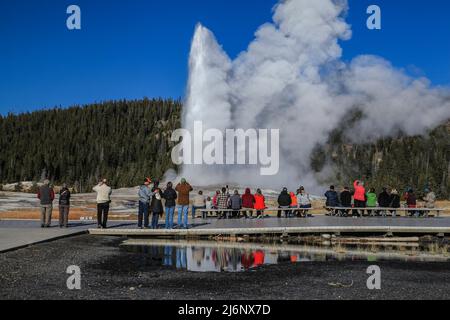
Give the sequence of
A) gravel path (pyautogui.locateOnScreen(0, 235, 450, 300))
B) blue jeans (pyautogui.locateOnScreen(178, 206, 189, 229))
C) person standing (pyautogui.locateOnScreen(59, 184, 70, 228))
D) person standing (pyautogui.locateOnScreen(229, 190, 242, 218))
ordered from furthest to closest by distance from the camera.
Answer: person standing (pyautogui.locateOnScreen(229, 190, 242, 218)) < blue jeans (pyautogui.locateOnScreen(178, 206, 189, 229)) < person standing (pyautogui.locateOnScreen(59, 184, 70, 228)) < gravel path (pyautogui.locateOnScreen(0, 235, 450, 300))

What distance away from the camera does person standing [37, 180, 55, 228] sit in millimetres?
17438

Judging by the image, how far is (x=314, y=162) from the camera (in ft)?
189

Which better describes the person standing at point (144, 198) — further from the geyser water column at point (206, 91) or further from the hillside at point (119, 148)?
the hillside at point (119, 148)

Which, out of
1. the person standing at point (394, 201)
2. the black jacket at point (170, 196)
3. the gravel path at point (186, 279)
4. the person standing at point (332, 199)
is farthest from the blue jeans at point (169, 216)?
the person standing at point (394, 201)

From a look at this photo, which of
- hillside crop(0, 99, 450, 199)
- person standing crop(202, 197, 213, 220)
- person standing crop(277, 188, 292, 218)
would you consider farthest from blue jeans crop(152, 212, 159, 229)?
hillside crop(0, 99, 450, 199)

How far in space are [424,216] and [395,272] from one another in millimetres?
14250

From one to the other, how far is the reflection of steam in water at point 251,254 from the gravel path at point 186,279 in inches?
27.5

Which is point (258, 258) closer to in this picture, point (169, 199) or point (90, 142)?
point (169, 199)

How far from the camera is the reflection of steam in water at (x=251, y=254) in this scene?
1231 cm

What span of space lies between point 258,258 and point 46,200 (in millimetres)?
7819

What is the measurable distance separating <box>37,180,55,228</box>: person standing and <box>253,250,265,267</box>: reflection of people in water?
283 inches

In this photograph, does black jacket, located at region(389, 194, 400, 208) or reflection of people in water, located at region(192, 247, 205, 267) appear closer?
reflection of people in water, located at region(192, 247, 205, 267)

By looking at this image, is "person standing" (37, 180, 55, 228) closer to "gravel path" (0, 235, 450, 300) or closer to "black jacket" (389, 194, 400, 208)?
"gravel path" (0, 235, 450, 300)
